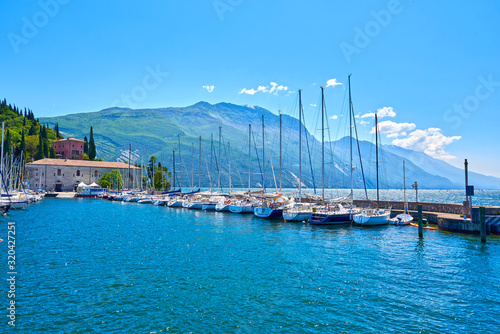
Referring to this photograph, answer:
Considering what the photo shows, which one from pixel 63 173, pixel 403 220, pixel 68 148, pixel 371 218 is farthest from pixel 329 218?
pixel 68 148

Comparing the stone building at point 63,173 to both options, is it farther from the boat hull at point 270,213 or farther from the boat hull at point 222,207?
the boat hull at point 270,213

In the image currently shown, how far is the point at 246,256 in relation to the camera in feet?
79.0

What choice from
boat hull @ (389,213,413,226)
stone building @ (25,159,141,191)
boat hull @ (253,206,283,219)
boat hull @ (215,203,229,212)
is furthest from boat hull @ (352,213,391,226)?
stone building @ (25,159,141,191)

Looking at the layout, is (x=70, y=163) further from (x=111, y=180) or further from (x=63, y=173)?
(x=111, y=180)

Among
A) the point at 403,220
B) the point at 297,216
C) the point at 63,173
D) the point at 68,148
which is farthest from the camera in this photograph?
the point at 68,148

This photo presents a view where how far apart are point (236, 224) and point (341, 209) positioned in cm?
1464

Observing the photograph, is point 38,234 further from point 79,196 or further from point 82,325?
point 79,196

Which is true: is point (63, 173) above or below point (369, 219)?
above

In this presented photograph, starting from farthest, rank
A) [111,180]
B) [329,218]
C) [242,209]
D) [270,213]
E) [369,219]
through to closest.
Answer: [111,180]
[242,209]
[270,213]
[329,218]
[369,219]

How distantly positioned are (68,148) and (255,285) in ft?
532

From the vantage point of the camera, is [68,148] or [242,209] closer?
[242,209]

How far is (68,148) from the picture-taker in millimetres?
151250

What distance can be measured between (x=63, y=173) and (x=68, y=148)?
1195 inches

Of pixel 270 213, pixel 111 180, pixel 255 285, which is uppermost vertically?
pixel 111 180
